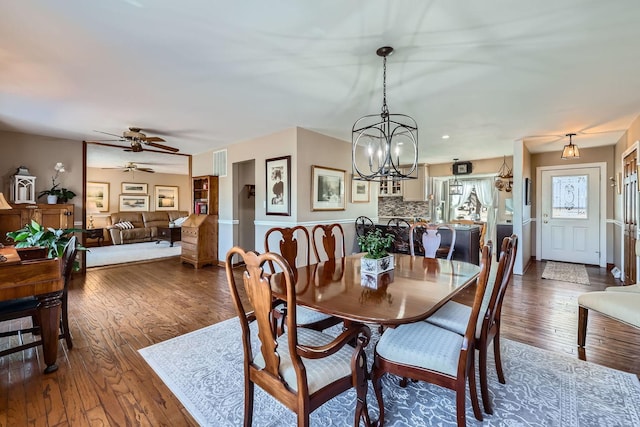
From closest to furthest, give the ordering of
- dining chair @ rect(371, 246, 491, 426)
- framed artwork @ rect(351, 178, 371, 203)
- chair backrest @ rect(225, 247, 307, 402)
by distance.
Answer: chair backrest @ rect(225, 247, 307, 402) → dining chair @ rect(371, 246, 491, 426) → framed artwork @ rect(351, 178, 371, 203)

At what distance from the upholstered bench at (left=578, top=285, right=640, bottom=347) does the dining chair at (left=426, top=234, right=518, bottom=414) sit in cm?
102

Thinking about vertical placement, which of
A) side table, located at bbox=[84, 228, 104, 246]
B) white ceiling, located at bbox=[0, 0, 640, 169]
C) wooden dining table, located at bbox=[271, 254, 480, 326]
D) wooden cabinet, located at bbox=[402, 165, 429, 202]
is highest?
white ceiling, located at bbox=[0, 0, 640, 169]

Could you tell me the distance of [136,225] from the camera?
29.5ft

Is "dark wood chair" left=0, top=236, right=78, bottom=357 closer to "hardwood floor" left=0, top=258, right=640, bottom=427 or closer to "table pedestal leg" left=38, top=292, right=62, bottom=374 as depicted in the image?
"table pedestal leg" left=38, top=292, right=62, bottom=374

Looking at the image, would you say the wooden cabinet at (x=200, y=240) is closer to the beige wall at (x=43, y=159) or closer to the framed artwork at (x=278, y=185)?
the framed artwork at (x=278, y=185)

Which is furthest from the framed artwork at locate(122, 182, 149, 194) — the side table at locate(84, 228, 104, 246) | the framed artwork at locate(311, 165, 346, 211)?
the framed artwork at locate(311, 165, 346, 211)

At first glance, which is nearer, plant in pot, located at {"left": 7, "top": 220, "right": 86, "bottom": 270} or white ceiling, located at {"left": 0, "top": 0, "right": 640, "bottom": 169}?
white ceiling, located at {"left": 0, "top": 0, "right": 640, "bottom": 169}

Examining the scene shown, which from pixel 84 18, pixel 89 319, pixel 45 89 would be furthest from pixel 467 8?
pixel 89 319

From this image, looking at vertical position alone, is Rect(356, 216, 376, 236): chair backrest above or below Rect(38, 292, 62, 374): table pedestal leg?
above

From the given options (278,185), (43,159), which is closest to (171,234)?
(43,159)

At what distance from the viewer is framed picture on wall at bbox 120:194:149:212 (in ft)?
30.9

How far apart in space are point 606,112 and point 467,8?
3.22 metres

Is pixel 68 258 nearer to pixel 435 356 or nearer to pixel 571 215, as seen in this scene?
pixel 435 356

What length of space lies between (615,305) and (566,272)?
140 inches
